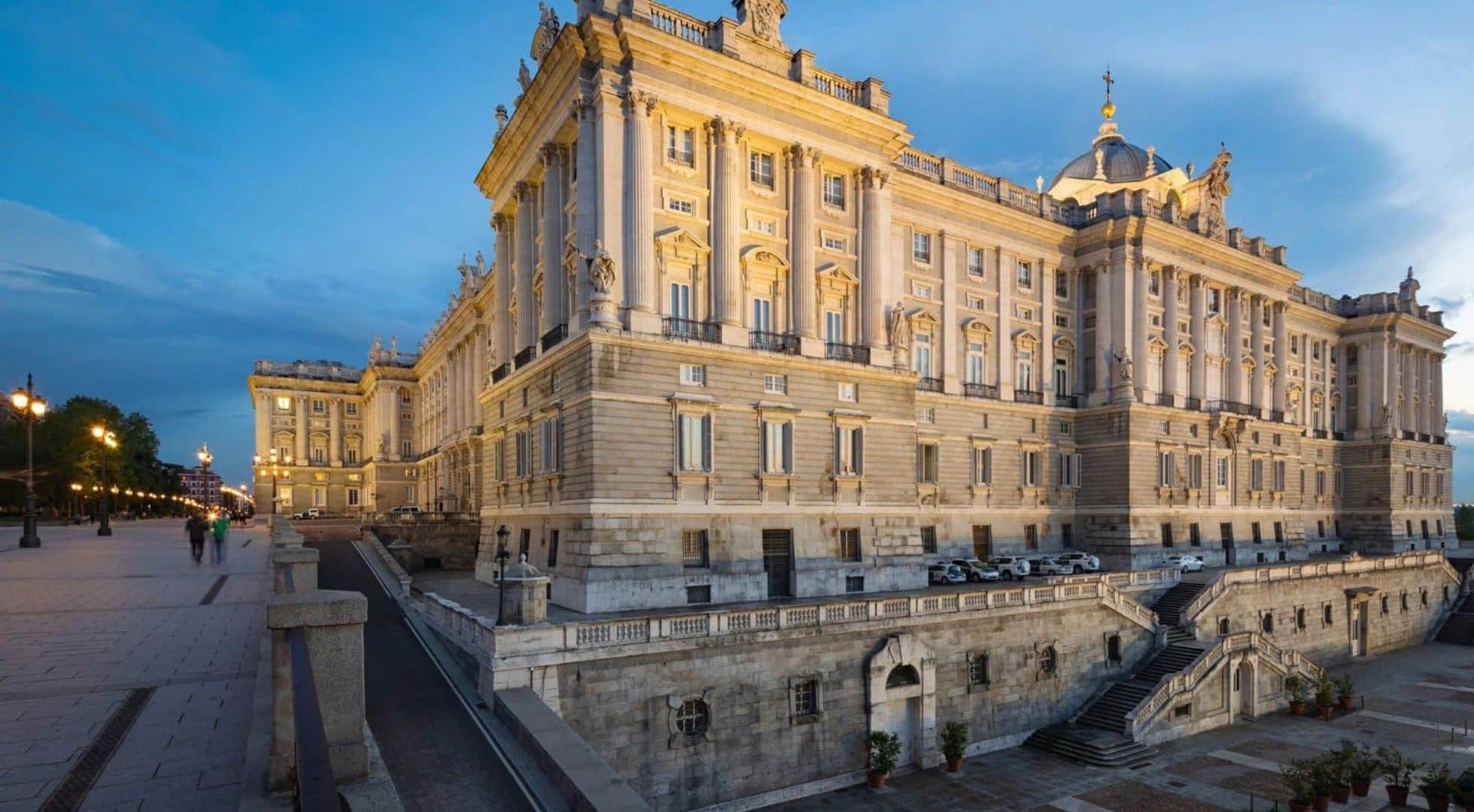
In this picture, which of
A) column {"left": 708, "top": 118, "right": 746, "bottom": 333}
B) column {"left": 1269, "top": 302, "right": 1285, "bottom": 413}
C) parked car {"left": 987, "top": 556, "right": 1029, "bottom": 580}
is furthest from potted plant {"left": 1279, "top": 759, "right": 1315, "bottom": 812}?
column {"left": 1269, "top": 302, "right": 1285, "bottom": 413}

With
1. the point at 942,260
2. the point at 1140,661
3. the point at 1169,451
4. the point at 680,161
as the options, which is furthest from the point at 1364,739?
the point at 680,161

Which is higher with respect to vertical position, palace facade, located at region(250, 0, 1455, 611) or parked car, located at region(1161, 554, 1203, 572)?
palace facade, located at region(250, 0, 1455, 611)

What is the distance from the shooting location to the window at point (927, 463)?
1636 inches

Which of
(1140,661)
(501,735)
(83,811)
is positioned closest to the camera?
(83,811)

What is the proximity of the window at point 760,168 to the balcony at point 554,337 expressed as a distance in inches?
390

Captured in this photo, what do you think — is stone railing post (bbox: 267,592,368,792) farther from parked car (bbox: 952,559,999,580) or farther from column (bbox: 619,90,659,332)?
parked car (bbox: 952,559,999,580)

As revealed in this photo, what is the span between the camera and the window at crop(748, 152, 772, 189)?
105ft

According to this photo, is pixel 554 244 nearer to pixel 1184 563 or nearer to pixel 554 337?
pixel 554 337

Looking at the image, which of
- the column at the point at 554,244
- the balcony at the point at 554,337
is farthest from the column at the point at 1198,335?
the balcony at the point at 554,337

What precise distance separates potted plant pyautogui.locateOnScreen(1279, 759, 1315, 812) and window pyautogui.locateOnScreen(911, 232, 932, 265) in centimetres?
2770

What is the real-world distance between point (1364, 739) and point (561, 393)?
34.2m

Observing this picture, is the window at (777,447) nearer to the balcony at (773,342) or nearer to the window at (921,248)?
the balcony at (773,342)

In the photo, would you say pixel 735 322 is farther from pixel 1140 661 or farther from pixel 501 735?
pixel 1140 661

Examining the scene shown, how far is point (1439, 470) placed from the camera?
71.2 metres
